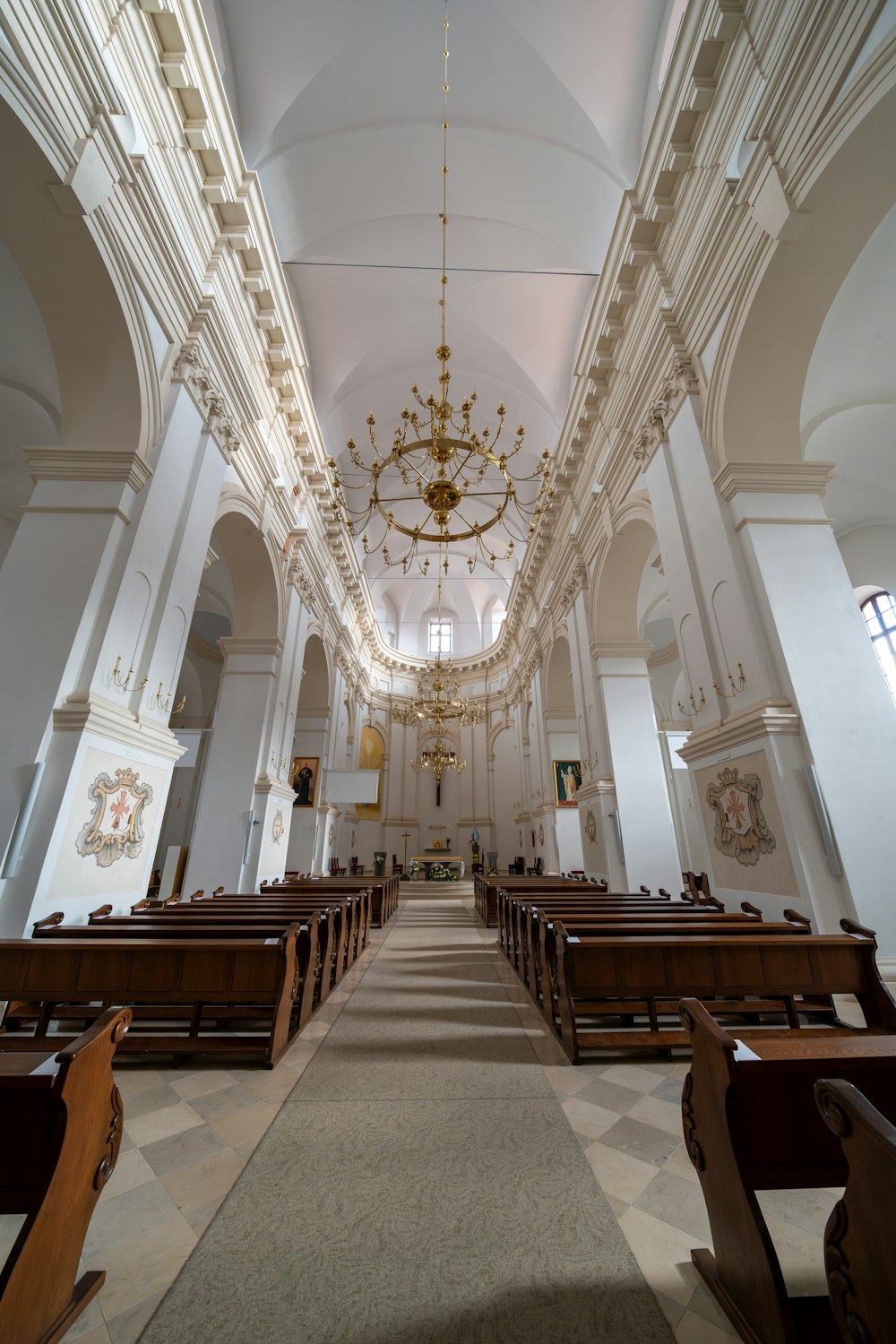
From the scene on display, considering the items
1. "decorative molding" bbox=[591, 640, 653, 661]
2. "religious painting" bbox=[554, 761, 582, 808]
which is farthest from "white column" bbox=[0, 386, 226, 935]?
"religious painting" bbox=[554, 761, 582, 808]

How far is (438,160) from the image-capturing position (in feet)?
29.4

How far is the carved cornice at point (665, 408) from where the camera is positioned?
6309 mm

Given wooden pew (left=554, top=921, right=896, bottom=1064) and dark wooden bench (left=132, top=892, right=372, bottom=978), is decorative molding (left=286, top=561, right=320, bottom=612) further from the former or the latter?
wooden pew (left=554, top=921, right=896, bottom=1064)

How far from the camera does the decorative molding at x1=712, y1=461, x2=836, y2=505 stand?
5426 mm

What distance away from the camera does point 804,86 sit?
14.7ft

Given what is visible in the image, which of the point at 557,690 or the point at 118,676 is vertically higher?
the point at 557,690

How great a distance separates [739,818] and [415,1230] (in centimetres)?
432

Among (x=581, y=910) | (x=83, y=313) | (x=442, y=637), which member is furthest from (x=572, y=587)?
(x=442, y=637)

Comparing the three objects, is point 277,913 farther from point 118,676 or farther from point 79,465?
point 79,465

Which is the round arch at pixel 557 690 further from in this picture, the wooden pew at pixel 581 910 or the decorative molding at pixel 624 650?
the wooden pew at pixel 581 910

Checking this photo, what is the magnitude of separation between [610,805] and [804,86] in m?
8.05

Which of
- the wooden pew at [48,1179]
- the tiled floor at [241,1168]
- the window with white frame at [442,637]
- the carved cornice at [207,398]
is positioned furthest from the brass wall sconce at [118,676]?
the window with white frame at [442,637]

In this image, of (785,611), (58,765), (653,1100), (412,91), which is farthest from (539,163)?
(653,1100)

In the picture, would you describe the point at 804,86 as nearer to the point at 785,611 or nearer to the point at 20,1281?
the point at 785,611
